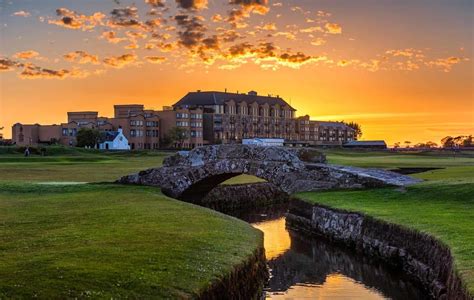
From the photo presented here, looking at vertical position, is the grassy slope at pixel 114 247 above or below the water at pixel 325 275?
above

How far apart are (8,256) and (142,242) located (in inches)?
174

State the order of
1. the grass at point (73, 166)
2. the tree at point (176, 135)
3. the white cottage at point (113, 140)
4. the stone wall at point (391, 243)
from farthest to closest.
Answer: the tree at point (176, 135) < the white cottage at point (113, 140) < the grass at point (73, 166) < the stone wall at point (391, 243)

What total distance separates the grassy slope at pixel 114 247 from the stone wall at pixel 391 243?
215 inches

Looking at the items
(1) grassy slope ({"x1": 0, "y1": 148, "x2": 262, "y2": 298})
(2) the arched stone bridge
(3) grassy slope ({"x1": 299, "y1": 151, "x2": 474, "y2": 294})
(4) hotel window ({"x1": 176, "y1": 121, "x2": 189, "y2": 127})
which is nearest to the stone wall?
(3) grassy slope ({"x1": 299, "y1": 151, "x2": 474, "y2": 294})

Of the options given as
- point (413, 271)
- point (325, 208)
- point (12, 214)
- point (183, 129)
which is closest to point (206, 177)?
point (325, 208)

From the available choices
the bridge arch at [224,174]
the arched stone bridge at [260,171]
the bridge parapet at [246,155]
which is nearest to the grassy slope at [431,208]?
the arched stone bridge at [260,171]

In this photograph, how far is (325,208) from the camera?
105 feet

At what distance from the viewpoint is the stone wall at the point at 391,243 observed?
18859mm

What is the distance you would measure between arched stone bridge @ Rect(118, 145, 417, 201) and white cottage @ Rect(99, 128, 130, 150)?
12580 cm

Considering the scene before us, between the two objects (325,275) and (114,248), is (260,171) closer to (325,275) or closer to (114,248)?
(325,275)

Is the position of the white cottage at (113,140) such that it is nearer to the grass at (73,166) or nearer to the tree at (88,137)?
the tree at (88,137)

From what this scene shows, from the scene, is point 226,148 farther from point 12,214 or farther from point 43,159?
point 43,159

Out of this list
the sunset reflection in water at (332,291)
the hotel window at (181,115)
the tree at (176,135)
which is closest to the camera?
the sunset reflection in water at (332,291)

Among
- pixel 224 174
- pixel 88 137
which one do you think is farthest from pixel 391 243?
pixel 88 137
